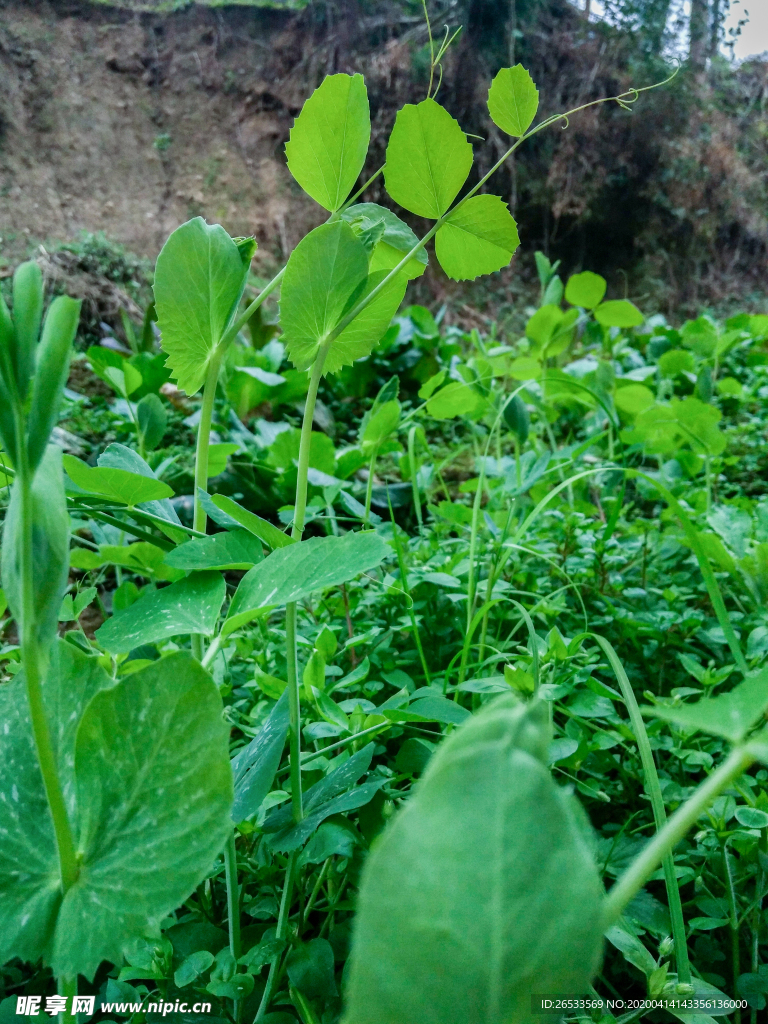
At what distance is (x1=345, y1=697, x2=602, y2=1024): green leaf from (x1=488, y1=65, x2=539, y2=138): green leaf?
0.24 meters

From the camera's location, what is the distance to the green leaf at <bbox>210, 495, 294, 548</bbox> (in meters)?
0.24

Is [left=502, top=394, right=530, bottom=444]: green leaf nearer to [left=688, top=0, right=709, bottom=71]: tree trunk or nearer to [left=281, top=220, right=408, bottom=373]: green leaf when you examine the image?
[left=281, top=220, right=408, bottom=373]: green leaf

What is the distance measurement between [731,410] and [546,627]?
95cm

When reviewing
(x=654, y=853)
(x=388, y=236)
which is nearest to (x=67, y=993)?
(x=654, y=853)

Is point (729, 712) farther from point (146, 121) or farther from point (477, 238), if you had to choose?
point (146, 121)

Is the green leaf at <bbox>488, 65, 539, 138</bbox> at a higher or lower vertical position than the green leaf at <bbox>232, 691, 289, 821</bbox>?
higher

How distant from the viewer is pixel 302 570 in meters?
0.21

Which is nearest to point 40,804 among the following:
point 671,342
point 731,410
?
point 731,410

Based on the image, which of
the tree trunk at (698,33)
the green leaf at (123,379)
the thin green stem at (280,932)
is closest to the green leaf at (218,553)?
the thin green stem at (280,932)

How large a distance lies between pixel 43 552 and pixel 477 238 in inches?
8.0

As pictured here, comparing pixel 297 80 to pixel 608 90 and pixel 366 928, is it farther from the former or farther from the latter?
pixel 366 928

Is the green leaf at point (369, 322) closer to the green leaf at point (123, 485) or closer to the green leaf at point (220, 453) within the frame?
the green leaf at point (123, 485)

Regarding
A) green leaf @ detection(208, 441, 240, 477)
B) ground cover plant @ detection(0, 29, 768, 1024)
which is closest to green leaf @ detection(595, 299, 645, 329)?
ground cover plant @ detection(0, 29, 768, 1024)

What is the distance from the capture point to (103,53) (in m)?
4.42
